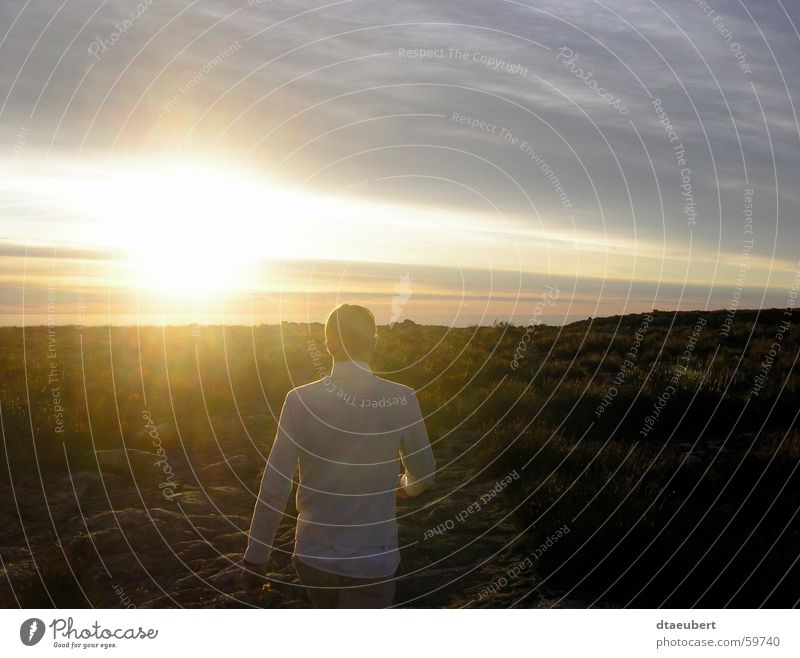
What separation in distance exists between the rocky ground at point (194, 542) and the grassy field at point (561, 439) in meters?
0.07

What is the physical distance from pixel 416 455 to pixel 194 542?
4851 mm

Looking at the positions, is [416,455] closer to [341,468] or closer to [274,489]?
[341,468]

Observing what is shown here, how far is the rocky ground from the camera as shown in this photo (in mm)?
7688

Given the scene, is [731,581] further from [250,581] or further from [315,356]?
[315,356]

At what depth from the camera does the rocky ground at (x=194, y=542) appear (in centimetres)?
769

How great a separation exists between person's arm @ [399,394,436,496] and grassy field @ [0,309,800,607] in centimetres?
247

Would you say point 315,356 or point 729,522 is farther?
point 315,356

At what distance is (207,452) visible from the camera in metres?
12.9

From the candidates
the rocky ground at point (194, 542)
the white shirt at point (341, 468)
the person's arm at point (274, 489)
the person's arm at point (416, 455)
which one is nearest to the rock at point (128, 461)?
the rocky ground at point (194, 542)

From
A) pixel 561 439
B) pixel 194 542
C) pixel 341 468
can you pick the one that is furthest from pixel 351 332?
pixel 561 439

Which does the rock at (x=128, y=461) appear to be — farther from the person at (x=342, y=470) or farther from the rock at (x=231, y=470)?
the person at (x=342, y=470)

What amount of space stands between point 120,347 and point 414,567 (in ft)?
66.6
